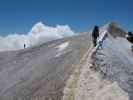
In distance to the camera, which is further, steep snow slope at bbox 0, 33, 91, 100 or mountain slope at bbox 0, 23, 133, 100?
steep snow slope at bbox 0, 33, 91, 100

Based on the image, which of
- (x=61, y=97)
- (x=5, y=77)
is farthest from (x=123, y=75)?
(x=5, y=77)

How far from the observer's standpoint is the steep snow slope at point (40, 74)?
910 inches

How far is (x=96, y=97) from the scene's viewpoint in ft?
61.7

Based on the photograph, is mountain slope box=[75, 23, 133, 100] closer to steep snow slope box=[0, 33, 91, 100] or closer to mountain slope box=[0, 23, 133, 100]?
mountain slope box=[0, 23, 133, 100]

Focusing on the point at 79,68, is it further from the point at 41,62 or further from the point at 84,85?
the point at 41,62

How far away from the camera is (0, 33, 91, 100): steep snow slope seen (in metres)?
23.1

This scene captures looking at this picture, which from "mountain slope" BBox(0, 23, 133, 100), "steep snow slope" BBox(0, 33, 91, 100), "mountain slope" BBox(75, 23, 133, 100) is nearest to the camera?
"mountain slope" BBox(75, 23, 133, 100)

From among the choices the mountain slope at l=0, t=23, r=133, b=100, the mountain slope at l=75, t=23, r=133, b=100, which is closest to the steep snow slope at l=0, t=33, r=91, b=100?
the mountain slope at l=0, t=23, r=133, b=100

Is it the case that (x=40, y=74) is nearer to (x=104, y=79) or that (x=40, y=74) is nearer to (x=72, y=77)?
(x=72, y=77)

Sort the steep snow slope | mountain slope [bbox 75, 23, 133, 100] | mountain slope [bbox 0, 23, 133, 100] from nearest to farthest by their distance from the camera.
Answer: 1. mountain slope [bbox 75, 23, 133, 100]
2. mountain slope [bbox 0, 23, 133, 100]
3. the steep snow slope

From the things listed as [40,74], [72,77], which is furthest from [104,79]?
[40,74]

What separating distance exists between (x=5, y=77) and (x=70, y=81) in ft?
42.6

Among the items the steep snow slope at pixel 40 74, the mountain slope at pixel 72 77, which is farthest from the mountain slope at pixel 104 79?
the steep snow slope at pixel 40 74

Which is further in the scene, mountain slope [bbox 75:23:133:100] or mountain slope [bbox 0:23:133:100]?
mountain slope [bbox 0:23:133:100]
